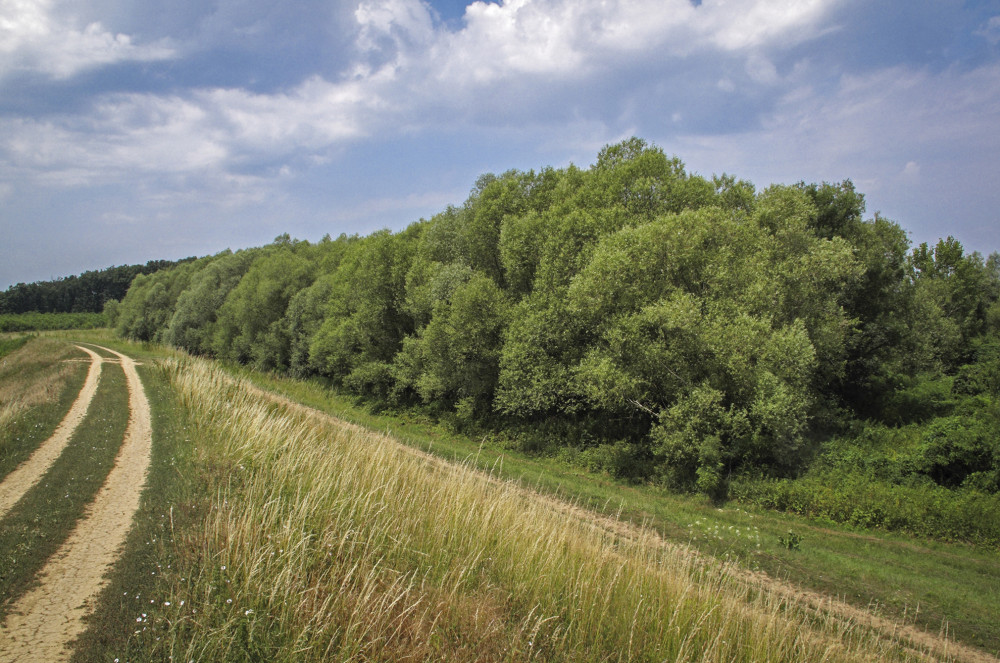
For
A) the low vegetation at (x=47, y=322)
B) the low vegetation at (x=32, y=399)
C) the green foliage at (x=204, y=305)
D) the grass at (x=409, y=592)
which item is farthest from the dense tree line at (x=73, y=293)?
the grass at (x=409, y=592)

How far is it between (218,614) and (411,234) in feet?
123

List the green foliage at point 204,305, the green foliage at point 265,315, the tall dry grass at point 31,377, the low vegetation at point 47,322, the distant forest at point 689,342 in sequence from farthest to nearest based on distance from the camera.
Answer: the low vegetation at point 47,322
the green foliage at point 204,305
the green foliage at point 265,315
the tall dry grass at point 31,377
the distant forest at point 689,342

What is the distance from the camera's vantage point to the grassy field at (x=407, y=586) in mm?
4969

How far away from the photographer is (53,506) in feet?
27.5

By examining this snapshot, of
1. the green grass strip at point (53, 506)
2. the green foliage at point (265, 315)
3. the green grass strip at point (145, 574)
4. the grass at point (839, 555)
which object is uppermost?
the green foliage at point (265, 315)

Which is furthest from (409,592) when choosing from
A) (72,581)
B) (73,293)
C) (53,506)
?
(73,293)

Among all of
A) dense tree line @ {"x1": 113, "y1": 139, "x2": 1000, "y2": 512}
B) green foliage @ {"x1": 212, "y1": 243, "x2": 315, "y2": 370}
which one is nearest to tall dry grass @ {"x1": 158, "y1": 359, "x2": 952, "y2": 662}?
dense tree line @ {"x1": 113, "y1": 139, "x2": 1000, "y2": 512}

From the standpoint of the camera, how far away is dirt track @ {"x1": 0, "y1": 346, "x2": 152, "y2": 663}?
4.95m

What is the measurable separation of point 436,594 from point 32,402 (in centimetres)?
2062

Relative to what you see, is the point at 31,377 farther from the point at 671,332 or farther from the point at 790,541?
the point at 790,541

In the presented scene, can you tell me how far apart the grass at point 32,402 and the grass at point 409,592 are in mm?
7427

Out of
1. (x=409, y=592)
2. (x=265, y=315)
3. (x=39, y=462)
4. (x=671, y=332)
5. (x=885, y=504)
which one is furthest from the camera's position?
(x=265, y=315)

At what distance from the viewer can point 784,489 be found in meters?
15.8

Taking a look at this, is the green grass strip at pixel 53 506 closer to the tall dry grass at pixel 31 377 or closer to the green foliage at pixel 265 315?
the tall dry grass at pixel 31 377
